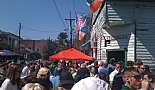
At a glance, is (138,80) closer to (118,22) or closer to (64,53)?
(64,53)

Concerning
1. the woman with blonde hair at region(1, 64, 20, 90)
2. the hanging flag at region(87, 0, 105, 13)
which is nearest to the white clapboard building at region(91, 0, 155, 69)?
the hanging flag at region(87, 0, 105, 13)

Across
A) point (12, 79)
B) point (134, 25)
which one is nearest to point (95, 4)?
point (134, 25)

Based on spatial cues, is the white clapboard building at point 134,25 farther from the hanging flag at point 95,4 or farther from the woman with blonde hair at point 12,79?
the woman with blonde hair at point 12,79

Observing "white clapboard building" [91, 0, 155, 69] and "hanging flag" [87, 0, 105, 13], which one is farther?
"hanging flag" [87, 0, 105, 13]

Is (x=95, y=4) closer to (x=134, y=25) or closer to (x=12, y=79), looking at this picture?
(x=134, y=25)

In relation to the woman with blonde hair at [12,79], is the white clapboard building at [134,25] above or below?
above

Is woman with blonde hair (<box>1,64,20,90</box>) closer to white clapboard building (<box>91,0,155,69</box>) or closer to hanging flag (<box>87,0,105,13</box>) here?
white clapboard building (<box>91,0,155,69</box>)

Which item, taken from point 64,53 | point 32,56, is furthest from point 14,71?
point 32,56

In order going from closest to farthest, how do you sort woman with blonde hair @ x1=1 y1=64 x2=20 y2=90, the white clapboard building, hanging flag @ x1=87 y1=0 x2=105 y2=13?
woman with blonde hair @ x1=1 y1=64 x2=20 y2=90 → the white clapboard building → hanging flag @ x1=87 y1=0 x2=105 y2=13

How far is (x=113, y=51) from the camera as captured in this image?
3064 cm

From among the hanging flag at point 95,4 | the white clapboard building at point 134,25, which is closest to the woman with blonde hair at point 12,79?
the white clapboard building at point 134,25

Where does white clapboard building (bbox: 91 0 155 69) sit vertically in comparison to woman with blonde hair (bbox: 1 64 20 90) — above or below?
above

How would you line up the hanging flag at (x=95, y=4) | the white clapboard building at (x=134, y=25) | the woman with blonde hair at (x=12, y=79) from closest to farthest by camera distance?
1. the woman with blonde hair at (x=12, y=79)
2. the white clapboard building at (x=134, y=25)
3. the hanging flag at (x=95, y=4)

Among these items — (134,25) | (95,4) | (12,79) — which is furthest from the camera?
(95,4)
